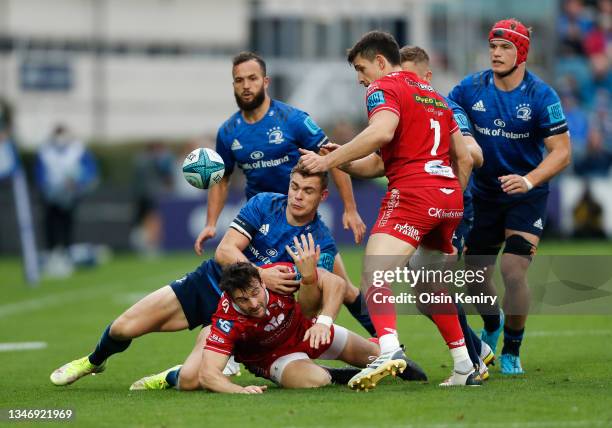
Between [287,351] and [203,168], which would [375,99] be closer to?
[203,168]

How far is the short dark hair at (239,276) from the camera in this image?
802 cm

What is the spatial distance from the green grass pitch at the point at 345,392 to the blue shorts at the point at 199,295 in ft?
2.15

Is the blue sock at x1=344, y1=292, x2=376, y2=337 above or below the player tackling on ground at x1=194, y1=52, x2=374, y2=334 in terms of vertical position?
below

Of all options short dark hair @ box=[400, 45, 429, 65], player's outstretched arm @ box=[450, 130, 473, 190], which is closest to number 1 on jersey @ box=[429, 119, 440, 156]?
player's outstretched arm @ box=[450, 130, 473, 190]

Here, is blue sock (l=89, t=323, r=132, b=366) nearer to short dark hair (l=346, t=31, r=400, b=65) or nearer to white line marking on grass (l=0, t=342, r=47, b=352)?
short dark hair (l=346, t=31, r=400, b=65)

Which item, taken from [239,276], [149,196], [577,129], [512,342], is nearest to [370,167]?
[239,276]

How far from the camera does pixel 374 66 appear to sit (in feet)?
27.5

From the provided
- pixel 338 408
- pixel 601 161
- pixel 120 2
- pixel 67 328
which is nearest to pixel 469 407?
pixel 338 408

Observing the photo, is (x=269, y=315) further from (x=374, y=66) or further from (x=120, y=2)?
(x=120, y=2)

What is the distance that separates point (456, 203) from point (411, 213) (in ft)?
1.10

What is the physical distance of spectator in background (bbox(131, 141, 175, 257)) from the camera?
25031mm

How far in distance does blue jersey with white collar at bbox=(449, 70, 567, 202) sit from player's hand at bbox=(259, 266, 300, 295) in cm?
221

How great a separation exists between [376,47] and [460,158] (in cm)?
95

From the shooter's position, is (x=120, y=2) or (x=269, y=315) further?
(x=120, y=2)
